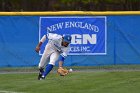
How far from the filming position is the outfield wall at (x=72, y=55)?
744 inches

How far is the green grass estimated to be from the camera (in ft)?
38.2

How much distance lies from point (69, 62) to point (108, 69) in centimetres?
185

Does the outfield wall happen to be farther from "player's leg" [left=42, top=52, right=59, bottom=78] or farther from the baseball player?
"player's leg" [left=42, top=52, right=59, bottom=78]

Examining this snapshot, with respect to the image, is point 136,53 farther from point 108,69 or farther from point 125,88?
point 125,88

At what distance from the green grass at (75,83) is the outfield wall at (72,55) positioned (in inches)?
123

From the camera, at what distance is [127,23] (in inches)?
759

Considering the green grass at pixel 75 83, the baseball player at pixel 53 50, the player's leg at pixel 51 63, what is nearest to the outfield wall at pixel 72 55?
the green grass at pixel 75 83

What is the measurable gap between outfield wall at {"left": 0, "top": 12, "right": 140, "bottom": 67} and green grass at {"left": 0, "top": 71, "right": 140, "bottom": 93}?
123 inches

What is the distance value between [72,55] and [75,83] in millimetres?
6086

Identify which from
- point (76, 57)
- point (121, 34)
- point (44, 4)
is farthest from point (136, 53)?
point (44, 4)

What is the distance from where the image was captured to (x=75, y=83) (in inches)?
511

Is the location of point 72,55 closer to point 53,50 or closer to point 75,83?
point 53,50

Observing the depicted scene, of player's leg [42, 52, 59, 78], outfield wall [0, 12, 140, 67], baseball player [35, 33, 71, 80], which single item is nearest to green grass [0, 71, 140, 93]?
player's leg [42, 52, 59, 78]

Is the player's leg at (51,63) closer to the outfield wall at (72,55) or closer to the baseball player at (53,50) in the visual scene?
the baseball player at (53,50)
